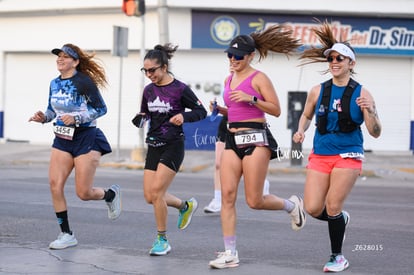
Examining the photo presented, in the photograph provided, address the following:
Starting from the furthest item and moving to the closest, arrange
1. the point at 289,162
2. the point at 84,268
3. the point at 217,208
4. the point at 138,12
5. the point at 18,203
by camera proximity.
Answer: the point at 289,162, the point at 138,12, the point at 18,203, the point at 217,208, the point at 84,268

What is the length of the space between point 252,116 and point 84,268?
1.98 m

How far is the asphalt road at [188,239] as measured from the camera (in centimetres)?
766


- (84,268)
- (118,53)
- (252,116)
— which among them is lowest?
(84,268)

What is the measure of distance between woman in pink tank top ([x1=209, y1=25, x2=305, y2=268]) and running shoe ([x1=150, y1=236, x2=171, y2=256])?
0.71 m

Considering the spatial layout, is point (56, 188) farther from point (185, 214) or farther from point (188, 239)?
point (188, 239)

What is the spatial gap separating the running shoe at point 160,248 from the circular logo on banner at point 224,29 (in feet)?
52.1

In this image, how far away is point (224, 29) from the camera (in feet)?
78.1

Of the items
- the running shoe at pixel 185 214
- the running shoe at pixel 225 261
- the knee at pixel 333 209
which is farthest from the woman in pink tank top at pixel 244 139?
the running shoe at pixel 185 214

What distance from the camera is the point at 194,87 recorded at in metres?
24.1

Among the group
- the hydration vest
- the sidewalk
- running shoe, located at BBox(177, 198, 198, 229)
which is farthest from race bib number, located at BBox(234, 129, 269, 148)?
the sidewalk

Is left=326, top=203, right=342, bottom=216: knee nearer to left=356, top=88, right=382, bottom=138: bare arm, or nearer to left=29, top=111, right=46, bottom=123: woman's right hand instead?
left=356, top=88, right=382, bottom=138: bare arm

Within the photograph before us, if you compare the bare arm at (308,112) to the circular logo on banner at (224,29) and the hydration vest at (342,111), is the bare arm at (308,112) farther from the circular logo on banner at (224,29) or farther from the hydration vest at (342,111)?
the circular logo on banner at (224,29)

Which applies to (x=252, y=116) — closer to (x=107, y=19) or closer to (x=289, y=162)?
(x=289, y=162)

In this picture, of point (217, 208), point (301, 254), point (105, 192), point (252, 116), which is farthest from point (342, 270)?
point (217, 208)
